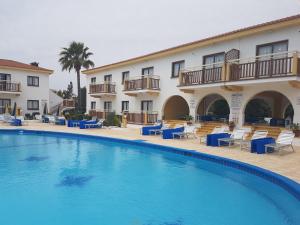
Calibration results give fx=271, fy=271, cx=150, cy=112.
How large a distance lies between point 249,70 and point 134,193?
991 cm

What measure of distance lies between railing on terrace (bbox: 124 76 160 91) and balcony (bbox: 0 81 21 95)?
46.9ft

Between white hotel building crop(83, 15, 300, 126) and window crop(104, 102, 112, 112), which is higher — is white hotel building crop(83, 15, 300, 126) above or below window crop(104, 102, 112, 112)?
above

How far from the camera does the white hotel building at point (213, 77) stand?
13.4 m

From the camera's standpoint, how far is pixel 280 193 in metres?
6.97

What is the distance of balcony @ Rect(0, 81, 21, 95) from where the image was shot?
28.7 meters

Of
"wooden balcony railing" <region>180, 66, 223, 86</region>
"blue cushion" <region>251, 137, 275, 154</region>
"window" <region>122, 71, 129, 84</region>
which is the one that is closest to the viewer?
"blue cushion" <region>251, 137, 275, 154</region>

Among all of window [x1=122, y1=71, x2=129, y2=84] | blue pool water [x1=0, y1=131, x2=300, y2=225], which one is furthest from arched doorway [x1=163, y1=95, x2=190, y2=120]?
blue pool water [x1=0, y1=131, x2=300, y2=225]

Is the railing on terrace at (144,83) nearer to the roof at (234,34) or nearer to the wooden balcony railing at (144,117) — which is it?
the roof at (234,34)

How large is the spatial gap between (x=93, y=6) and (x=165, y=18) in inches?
276

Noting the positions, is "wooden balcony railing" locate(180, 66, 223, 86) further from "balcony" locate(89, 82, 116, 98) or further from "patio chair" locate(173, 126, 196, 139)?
"balcony" locate(89, 82, 116, 98)

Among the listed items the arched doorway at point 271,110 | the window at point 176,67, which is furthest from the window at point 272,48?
the window at point 176,67

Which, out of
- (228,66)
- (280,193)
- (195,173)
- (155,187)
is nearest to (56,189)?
(155,187)

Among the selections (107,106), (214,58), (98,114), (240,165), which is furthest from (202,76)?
(98,114)

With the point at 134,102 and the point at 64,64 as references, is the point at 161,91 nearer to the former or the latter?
the point at 134,102
